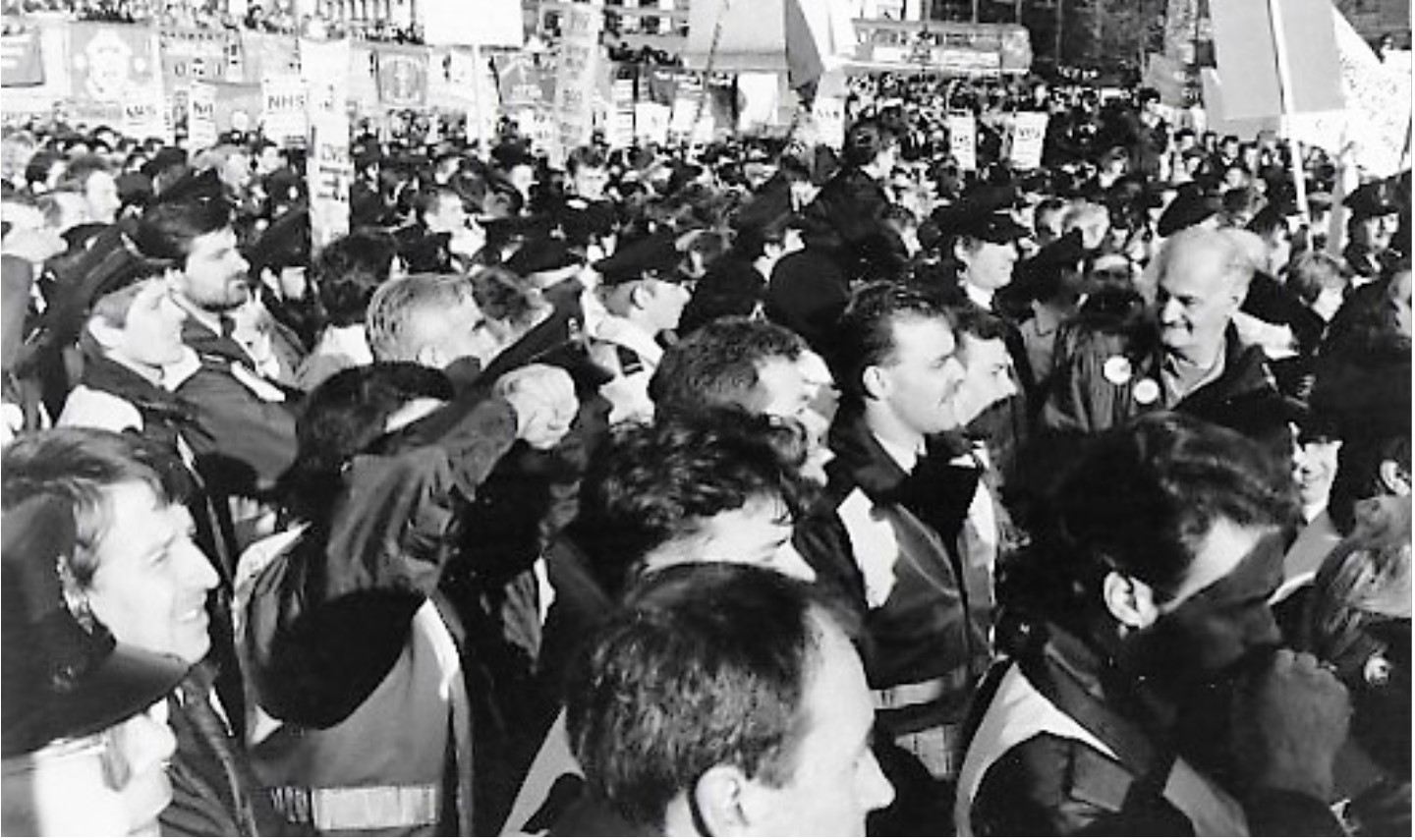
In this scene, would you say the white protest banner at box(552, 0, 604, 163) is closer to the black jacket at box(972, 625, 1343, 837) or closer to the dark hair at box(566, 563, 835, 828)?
the black jacket at box(972, 625, 1343, 837)

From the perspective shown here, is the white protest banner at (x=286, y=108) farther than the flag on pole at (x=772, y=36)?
No

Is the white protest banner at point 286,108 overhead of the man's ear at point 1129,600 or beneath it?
overhead

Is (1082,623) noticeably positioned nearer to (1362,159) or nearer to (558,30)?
(1362,159)

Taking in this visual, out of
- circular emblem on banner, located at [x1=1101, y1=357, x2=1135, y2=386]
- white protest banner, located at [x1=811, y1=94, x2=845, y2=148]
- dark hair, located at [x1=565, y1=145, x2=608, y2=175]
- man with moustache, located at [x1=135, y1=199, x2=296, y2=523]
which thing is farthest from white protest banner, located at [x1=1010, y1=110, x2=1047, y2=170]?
man with moustache, located at [x1=135, y1=199, x2=296, y2=523]

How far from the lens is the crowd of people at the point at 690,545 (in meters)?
1.20

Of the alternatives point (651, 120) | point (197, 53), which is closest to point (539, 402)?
point (197, 53)

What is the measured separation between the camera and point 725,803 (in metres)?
0.93

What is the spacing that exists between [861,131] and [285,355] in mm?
3230

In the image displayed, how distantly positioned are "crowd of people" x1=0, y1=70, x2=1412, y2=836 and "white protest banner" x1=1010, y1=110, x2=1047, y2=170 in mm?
2651

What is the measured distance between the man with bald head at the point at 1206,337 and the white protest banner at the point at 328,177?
47.1 inches

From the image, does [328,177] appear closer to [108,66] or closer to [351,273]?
[351,273]

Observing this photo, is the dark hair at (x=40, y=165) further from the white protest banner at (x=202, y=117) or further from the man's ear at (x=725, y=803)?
the white protest banner at (x=202, y=117)

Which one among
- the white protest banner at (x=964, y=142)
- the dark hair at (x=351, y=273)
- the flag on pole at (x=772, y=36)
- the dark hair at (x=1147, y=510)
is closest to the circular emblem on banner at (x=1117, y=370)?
the dark hair at (x=1147, y=510)

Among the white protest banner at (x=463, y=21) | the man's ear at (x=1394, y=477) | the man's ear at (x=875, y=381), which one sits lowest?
the man's ear at (x=1394, y=477)
